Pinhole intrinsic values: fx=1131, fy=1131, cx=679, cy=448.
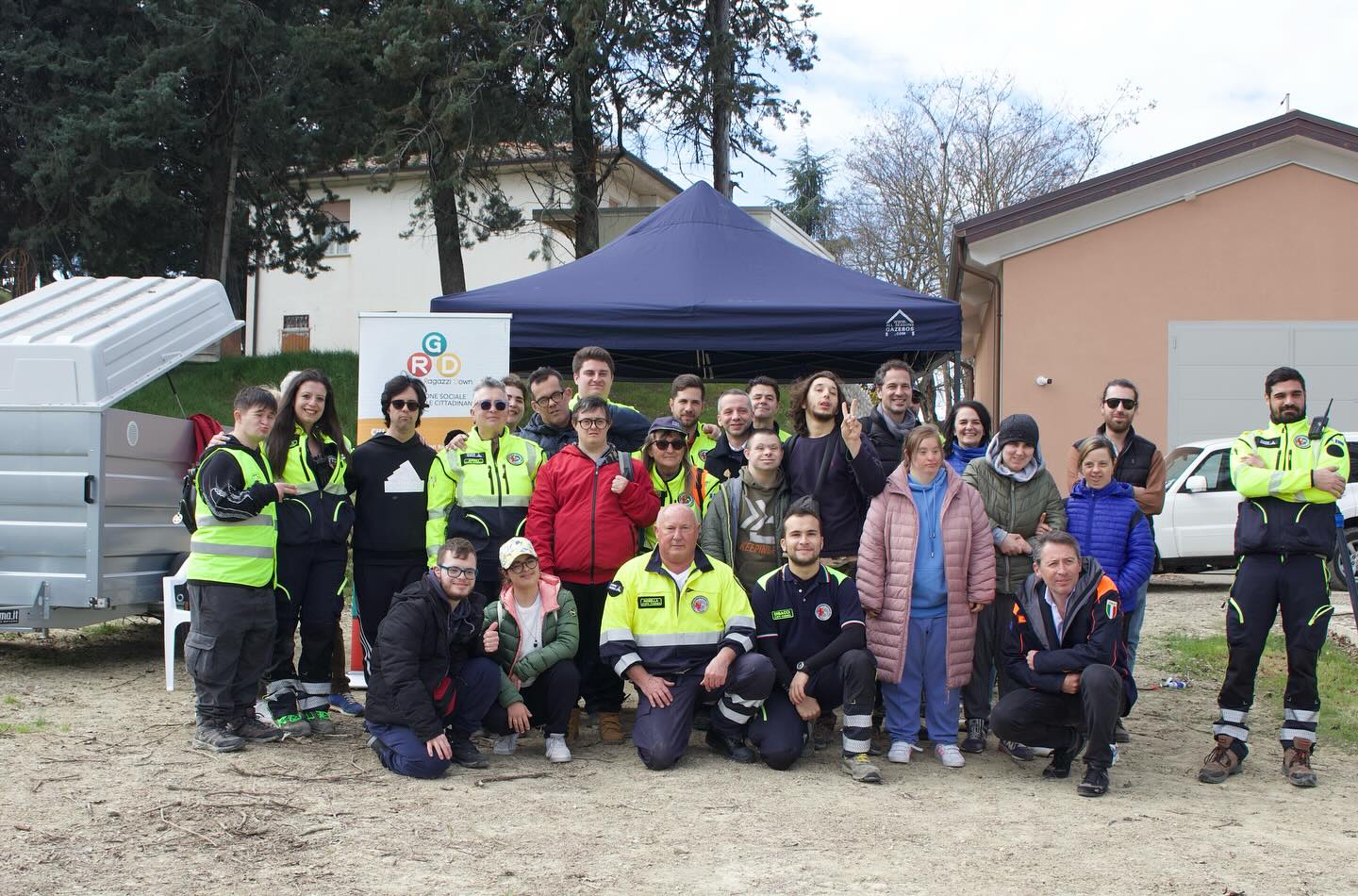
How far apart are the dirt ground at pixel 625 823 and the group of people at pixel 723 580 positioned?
0.62 feet

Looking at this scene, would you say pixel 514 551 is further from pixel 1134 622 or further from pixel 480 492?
pixel 1134 622

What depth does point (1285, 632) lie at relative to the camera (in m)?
5.07

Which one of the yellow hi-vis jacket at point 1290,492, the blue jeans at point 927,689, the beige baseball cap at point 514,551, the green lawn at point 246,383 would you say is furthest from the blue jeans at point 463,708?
the green lawn at point 246,383

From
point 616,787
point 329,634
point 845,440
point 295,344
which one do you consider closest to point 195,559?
point 329,634

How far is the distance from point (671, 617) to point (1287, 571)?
9.10ft

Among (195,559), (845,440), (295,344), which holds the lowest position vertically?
(195,559)

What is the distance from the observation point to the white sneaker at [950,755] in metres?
5.12

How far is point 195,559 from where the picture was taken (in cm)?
507

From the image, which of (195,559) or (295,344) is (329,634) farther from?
(295,344)

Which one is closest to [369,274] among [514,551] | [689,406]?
[689,406]

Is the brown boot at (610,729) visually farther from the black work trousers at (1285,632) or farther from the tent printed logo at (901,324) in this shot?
the tent printed logo at (901,324)

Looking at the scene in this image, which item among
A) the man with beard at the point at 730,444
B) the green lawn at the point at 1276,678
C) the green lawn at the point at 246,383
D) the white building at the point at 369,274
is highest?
the white building at the point at 369,274

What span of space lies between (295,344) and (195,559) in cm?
2559

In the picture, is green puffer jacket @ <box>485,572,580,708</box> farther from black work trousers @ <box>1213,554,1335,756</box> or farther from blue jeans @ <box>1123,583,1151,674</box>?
black work trousers @ <box>1213,554,1335,756</box>
